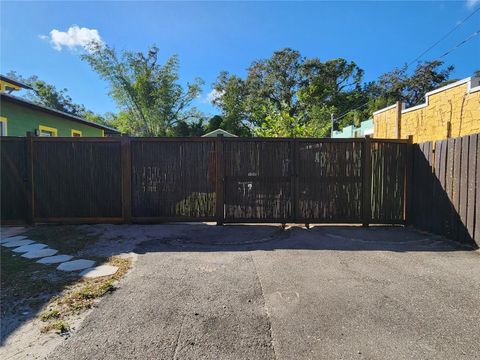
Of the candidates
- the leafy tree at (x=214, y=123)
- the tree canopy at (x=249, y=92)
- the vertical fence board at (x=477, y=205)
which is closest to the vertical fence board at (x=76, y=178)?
the vertical fence board at (x=477, y=205)

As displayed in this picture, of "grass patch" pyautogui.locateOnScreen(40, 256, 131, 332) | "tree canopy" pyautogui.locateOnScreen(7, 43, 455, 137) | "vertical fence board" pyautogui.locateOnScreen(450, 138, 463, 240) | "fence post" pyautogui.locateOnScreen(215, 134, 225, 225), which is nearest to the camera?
"grass patch" pyautogui.locateOnScreen(40, 256, 131, 332)

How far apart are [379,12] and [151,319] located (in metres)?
11.2

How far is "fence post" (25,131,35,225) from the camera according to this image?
6.38 m

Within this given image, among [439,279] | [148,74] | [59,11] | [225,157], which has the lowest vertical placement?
[439,279]

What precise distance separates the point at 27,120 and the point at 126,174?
683 cm

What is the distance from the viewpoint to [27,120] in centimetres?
1066

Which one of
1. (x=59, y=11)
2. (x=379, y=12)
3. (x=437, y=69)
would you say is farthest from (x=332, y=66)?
(x=59, y=11)

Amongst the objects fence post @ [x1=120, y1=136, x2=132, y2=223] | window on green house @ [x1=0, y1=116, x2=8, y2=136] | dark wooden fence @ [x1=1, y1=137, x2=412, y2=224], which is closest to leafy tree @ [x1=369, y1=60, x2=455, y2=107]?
dark wooden fence @ [x1=1, y1=137, x2=412, y2=224]

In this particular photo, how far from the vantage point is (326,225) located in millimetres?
6562

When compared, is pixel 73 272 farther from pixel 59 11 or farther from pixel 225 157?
pixel 59 11

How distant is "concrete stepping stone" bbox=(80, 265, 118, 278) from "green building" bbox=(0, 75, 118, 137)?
780 cm

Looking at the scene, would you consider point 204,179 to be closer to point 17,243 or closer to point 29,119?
point 17,243

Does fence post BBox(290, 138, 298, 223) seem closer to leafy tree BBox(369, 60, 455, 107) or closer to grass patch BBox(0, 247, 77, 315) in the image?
grass patch BBox(0, 247, 77, 315)

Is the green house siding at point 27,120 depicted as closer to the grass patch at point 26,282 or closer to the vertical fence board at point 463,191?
the grass patch at point 26,282
